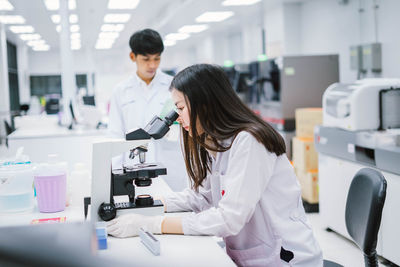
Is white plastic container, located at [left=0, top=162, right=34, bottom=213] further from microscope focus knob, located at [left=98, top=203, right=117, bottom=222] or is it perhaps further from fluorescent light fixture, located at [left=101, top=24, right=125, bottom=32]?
fluorescent light fixture, located at [left=101, top=24, right=125, bottom=32]

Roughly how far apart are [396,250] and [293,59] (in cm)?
263

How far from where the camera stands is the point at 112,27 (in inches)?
372

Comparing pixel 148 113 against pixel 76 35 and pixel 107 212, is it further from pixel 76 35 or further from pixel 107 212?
pixel 76 35

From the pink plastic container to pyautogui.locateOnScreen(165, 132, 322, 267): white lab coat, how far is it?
0.56 m

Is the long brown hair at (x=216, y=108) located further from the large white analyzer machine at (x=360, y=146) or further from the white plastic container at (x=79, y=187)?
the large white analyzer machine at (x=360, y=146)

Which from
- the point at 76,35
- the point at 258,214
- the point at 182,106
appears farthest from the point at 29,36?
the point at 258,214

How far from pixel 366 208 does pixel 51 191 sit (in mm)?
1158

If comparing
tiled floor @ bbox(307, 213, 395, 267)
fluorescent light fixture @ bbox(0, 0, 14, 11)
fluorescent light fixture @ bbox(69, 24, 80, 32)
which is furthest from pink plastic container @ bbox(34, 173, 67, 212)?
fluorescent light fixture @ bbox(69, 24, 80, 32)

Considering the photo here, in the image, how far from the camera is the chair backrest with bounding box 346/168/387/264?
1.43m

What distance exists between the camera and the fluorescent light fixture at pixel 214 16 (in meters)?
7.49

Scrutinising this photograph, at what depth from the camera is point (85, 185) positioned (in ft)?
6.13

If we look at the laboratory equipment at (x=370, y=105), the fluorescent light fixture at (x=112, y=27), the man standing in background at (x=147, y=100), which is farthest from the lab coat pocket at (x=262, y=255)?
the fluorescent light fixture at (x=112, y=27)

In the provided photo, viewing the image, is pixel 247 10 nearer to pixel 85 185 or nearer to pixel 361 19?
pixel 361 19

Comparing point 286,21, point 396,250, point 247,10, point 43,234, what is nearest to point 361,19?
point 286,21
